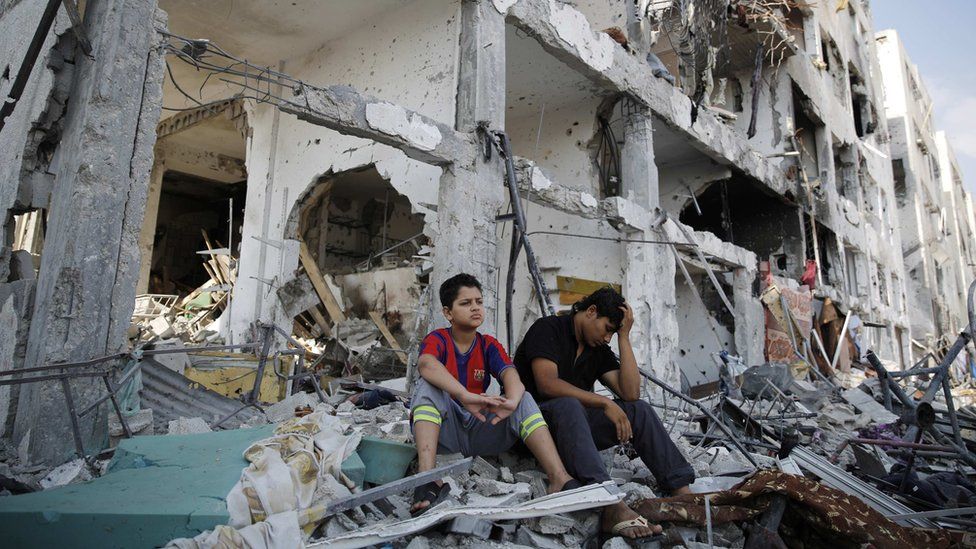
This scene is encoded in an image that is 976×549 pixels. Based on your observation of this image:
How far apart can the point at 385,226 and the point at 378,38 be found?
170 inches

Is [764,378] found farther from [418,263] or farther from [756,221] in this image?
[756,221]

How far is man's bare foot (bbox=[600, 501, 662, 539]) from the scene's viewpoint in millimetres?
2857

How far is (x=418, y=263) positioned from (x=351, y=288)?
1.41 meters

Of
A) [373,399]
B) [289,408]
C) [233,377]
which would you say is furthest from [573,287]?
[289,408]

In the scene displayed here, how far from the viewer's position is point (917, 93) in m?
31.0

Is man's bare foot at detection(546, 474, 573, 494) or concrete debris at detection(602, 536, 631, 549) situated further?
man's bare foot at detection(546, 474, 573, 494)

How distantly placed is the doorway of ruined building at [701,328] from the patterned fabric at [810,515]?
974cm

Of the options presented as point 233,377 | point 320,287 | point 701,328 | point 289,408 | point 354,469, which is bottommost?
point 354,469

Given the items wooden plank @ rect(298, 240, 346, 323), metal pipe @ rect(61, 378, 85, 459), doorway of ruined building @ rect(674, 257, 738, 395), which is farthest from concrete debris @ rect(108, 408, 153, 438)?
doorway of ruined building @ rect(674, 257, 738, 395)

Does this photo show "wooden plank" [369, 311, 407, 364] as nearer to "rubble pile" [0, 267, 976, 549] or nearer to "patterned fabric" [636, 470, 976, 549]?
"rubble pile" [0, 267, 976, 549]

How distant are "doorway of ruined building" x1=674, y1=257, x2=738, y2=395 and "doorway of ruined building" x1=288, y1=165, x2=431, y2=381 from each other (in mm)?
5497

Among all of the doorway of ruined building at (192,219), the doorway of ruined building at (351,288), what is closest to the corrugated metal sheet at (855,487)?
the doorway of ruined building at (351,288)

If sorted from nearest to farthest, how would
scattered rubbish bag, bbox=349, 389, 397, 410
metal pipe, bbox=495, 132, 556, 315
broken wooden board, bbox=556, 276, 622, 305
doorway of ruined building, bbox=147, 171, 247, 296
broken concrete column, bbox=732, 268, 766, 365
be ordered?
scattered rubbish bag, bbox=349, 389, 397, 410 < metal pipe, bbox=495, 132, 556, 315 < broken wooden board, bbox=556, 276, 622, 305 < broken concrete column, bbox=732, 268, 766, 365 < doorway of ruined building, bbox=147, 171, 247, 296

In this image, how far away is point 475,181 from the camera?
704cm
